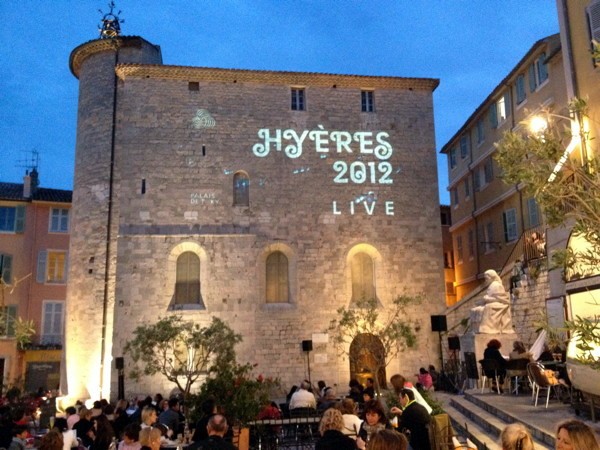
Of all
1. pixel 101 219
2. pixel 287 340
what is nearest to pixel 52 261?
pixel 101 219

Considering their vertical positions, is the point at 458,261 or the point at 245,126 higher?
the point at 245,126

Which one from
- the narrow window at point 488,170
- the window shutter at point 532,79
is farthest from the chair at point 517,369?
the narrow window at point 488,170

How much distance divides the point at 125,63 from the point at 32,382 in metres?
14.6

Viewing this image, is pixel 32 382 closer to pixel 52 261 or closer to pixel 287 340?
pixel 52 261

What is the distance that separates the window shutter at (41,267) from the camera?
88.5ft

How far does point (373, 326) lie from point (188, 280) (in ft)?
21.1

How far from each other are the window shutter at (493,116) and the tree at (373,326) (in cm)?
848

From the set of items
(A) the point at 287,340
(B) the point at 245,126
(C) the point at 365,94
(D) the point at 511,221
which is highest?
(C) the point at 365,94

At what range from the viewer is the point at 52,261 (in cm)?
2745

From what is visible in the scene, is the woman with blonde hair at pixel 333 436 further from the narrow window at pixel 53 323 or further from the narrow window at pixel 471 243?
the narrow window at pixel 53 323

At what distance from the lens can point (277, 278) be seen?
1994 centimetres

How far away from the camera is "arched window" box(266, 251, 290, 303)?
19.8 meters

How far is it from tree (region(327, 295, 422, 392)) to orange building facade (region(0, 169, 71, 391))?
45.7 ft

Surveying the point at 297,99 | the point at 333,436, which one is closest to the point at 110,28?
the point at 297,99
